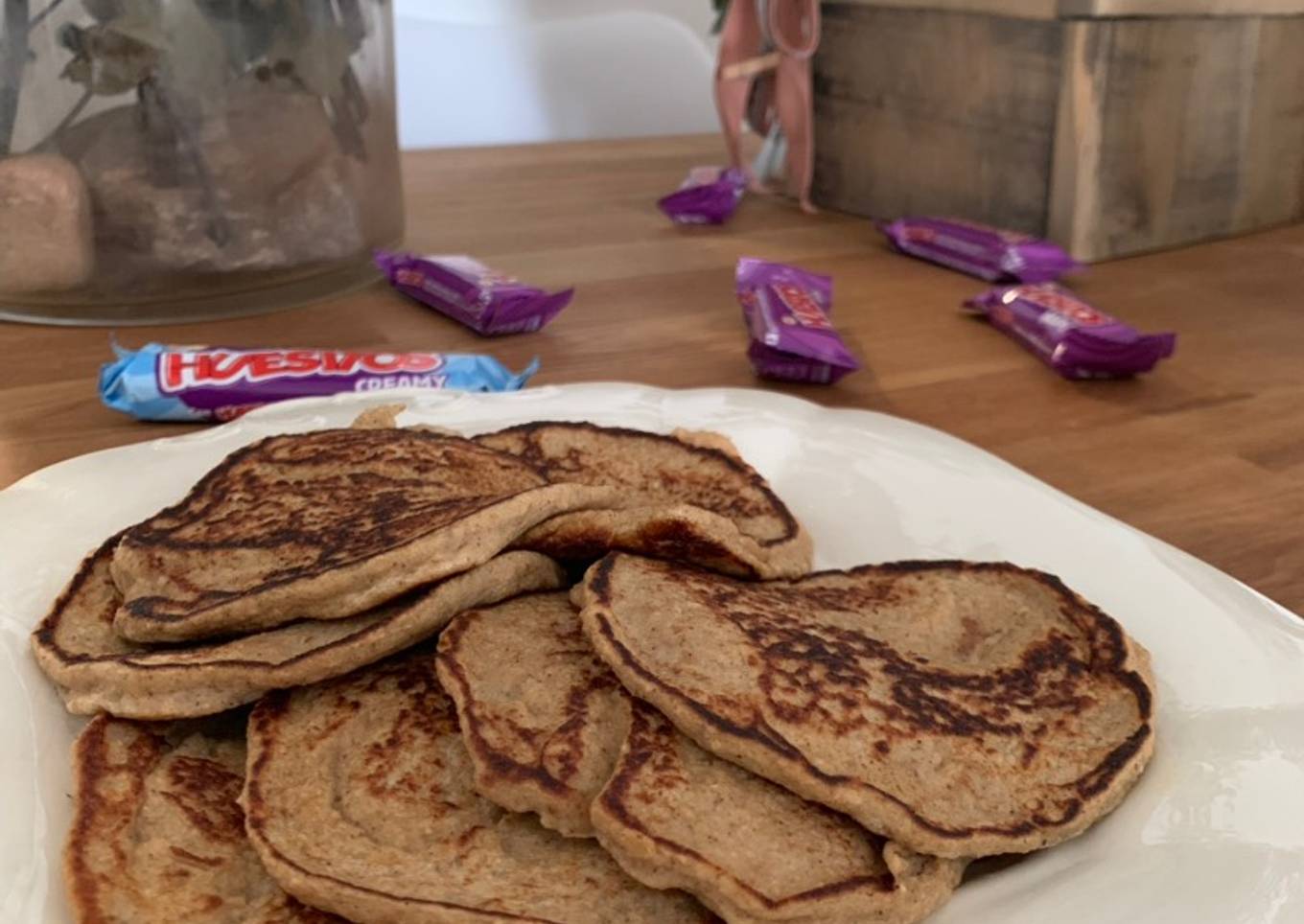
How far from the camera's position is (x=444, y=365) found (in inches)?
54.4

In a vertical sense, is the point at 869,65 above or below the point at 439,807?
above

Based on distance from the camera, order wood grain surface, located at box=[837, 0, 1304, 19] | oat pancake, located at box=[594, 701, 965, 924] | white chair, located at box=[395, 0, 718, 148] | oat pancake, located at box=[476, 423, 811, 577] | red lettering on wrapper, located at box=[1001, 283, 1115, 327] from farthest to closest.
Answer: white chair, located at box=[395, 0, 718, 148] < wood grain surface, located at box=[837, 0, 1304, 19] < red lettering on wrapper, located at box=[1001, 283, 1115, 327] < oat pancake, located at box=[476, 423, 811, 577] < oat pancake, located at box=[594, 701, 965, 924]

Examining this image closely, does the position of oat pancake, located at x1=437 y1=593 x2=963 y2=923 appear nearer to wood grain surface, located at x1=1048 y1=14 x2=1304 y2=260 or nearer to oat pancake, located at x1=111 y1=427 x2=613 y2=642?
oat pancake, located at x1=111 y1=427 x2=613 y2=642

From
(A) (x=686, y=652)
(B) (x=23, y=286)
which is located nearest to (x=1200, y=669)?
(A) (x=686, y=652)

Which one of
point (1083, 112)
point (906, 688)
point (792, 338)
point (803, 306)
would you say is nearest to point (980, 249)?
point (1083, 112)

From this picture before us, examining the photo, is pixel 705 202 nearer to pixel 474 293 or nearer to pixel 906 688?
pixel 474 293

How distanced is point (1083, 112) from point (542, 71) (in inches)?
65.9

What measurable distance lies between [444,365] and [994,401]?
0.60 m

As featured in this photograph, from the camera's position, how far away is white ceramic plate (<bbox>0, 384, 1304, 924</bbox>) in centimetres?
67

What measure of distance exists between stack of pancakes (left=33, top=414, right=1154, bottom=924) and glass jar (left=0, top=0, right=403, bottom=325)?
0.66m

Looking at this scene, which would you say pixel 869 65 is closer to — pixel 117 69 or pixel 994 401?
pixel 994 401

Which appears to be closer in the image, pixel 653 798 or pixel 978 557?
pixel 653 798

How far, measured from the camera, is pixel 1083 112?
1.92m

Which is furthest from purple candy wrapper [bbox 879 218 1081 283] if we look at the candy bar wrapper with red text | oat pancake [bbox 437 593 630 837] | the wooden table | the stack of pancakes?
oat pancake [bbox 437 593 630 837]
